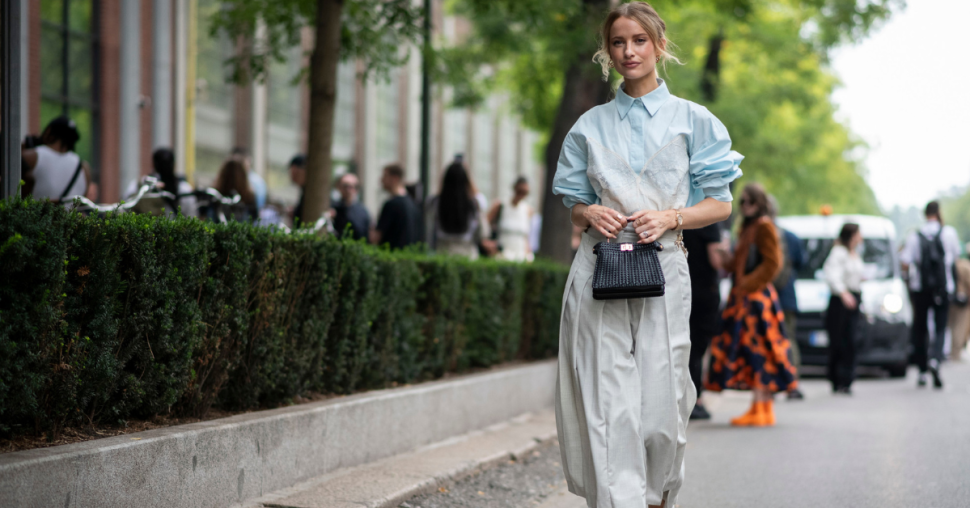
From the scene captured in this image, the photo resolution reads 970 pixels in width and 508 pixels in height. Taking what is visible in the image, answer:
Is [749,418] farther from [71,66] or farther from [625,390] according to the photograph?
[71,66]

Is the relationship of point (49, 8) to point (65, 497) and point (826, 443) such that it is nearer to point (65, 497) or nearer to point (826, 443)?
point (826, 443)

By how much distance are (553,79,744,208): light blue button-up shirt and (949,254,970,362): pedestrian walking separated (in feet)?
53.7

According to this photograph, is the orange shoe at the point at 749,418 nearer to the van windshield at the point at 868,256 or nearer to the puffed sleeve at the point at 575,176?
the puffed sleeve at the point at 575,176

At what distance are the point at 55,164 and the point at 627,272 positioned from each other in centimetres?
557

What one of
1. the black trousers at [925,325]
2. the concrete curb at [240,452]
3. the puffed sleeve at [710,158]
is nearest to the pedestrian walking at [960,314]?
the black trousers at [925,325]

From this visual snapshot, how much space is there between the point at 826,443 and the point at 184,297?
5.13m

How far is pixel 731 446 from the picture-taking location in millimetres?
7918

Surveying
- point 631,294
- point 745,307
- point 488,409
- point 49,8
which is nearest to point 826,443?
point 745,307

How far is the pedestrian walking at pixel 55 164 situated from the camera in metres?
7.81

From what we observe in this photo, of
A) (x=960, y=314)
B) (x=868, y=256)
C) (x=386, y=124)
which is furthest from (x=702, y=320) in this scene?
(x=386, y=124)

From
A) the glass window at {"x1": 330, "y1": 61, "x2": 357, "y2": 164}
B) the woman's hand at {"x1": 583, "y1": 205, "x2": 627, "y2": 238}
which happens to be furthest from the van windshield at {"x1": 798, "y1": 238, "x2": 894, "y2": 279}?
the glass window at {"x1": 330, "y1": 61, "x2": 357, "y2": 164}

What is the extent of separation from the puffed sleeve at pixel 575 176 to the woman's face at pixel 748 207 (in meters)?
5.55

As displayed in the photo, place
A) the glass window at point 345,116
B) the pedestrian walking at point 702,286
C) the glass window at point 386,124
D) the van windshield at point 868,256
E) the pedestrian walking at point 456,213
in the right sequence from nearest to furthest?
the pedestrian walking at point 702,286 → the pedestrian walking at point 456,213 → the van windshield at point 868,256 → the glass window at point 345,116 → the glass window at point 386,124

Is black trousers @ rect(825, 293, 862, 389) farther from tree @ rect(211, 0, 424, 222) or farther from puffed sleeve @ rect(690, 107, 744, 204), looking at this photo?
puffed sleeve @ rect(690, 107, 744, 204)
